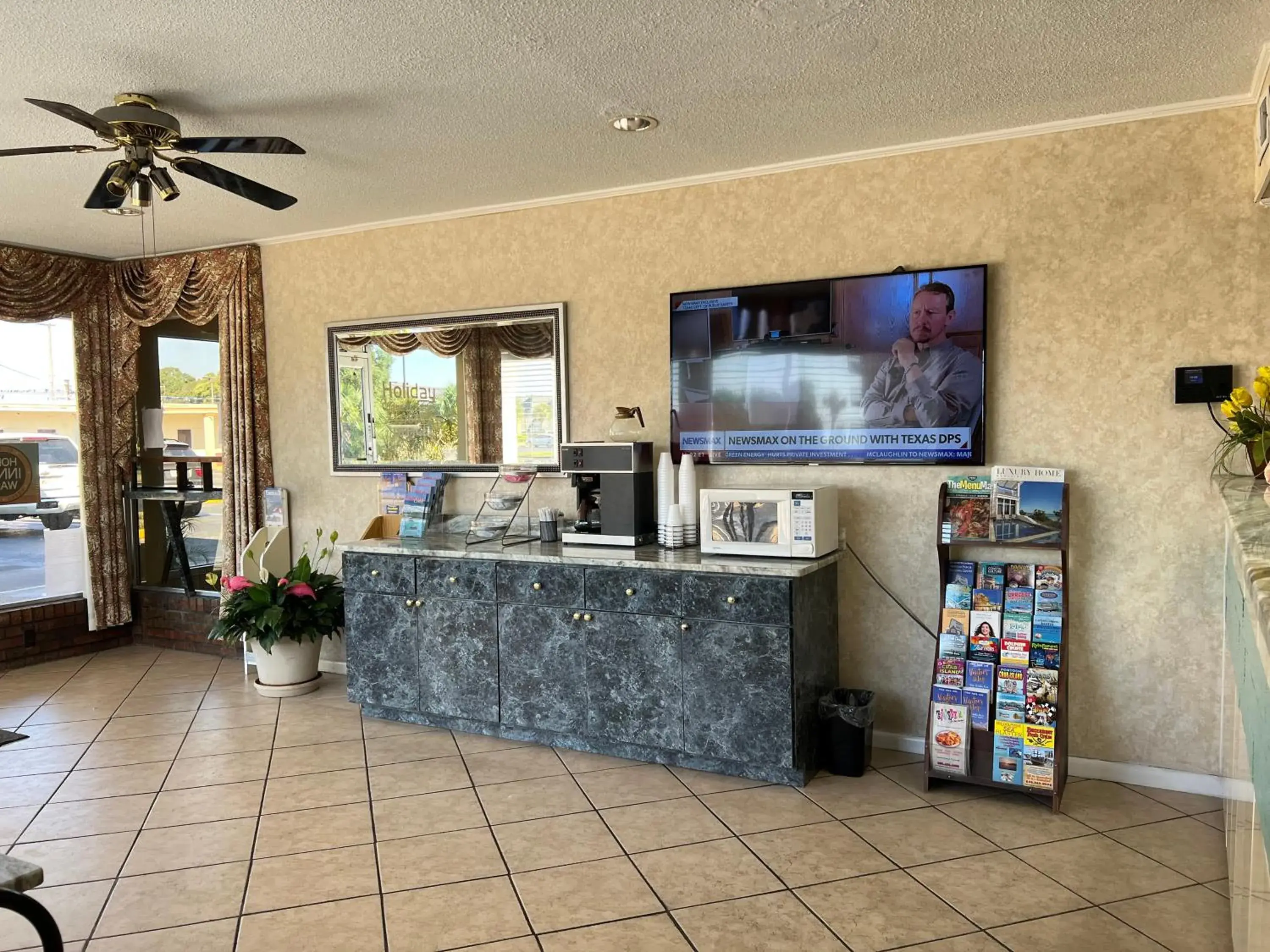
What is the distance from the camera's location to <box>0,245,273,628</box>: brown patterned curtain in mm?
5477

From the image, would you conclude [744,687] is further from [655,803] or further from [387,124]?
[387,124]

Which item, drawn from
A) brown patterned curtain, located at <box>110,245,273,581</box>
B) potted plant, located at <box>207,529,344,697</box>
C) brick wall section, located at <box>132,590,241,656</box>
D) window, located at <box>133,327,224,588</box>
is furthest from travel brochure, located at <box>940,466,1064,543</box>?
window, located at <box>133,327,224,588</box>

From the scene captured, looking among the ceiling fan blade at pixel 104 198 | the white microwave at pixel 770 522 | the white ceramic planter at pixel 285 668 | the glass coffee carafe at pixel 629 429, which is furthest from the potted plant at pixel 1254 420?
the white ceramic planter at pixel 285 668

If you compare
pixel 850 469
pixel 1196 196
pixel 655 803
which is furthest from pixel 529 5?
pixel 655 803

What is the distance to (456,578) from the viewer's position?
4184 mm

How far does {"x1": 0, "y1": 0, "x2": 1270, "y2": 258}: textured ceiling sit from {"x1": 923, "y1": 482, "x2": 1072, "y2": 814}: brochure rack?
1496 mm

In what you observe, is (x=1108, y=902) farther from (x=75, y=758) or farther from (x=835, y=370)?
(x=75, y=758)

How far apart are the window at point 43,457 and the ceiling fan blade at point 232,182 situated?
3244mm

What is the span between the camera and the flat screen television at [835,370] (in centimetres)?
373

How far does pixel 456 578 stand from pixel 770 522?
148 cm

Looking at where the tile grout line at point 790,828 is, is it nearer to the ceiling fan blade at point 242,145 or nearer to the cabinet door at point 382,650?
the cabinet door at point 382,650

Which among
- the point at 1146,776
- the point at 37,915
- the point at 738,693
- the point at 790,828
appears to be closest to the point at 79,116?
the point at 37,915

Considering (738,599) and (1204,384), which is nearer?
(1204,384)

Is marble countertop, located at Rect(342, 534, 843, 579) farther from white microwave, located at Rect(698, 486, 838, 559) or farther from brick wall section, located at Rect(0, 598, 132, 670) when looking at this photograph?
brick wall section, located at Rect(0, 598, 132, 670)
